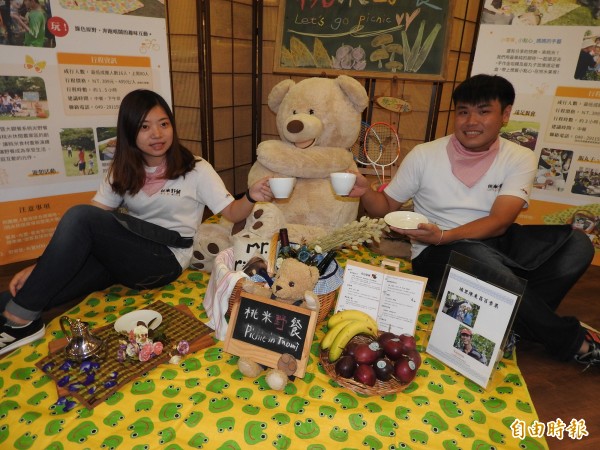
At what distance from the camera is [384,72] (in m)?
2.67

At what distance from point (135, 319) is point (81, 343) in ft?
0.68

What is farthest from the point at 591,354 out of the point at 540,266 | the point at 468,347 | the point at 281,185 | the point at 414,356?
the point at 281,185

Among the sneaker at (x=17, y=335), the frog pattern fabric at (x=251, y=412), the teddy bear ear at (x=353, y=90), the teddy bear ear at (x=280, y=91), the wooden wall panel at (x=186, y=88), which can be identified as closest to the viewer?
the frog pattern fabric at (x=251, y=412)

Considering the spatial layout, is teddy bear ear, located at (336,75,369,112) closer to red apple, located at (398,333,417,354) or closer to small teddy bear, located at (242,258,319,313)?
small teddy bear, located at (242,258,319,313)

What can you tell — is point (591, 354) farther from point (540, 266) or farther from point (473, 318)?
point (473, 318)

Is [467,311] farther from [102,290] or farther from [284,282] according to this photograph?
[102,290]

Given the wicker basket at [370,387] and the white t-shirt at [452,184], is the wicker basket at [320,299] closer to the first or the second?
the wicker basket at [370,387]

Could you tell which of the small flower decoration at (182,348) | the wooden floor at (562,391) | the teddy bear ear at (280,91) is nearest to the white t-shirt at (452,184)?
the wooden floor at (562,391)

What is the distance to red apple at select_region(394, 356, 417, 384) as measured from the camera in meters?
1.33

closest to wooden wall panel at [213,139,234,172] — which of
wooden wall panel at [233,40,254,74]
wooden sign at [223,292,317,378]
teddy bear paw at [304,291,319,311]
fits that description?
wooden wall panel at [233,40,254,74]

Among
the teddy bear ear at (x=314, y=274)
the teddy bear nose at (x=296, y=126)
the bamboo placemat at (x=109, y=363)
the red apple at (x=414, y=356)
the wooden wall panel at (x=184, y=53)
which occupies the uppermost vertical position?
the wooden wall panel at (x=184, y=53)

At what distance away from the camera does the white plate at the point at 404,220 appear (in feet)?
5.15

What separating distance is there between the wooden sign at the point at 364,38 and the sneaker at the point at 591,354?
1.67 metres

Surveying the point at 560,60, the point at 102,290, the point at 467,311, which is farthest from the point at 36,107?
the point at 560,60
